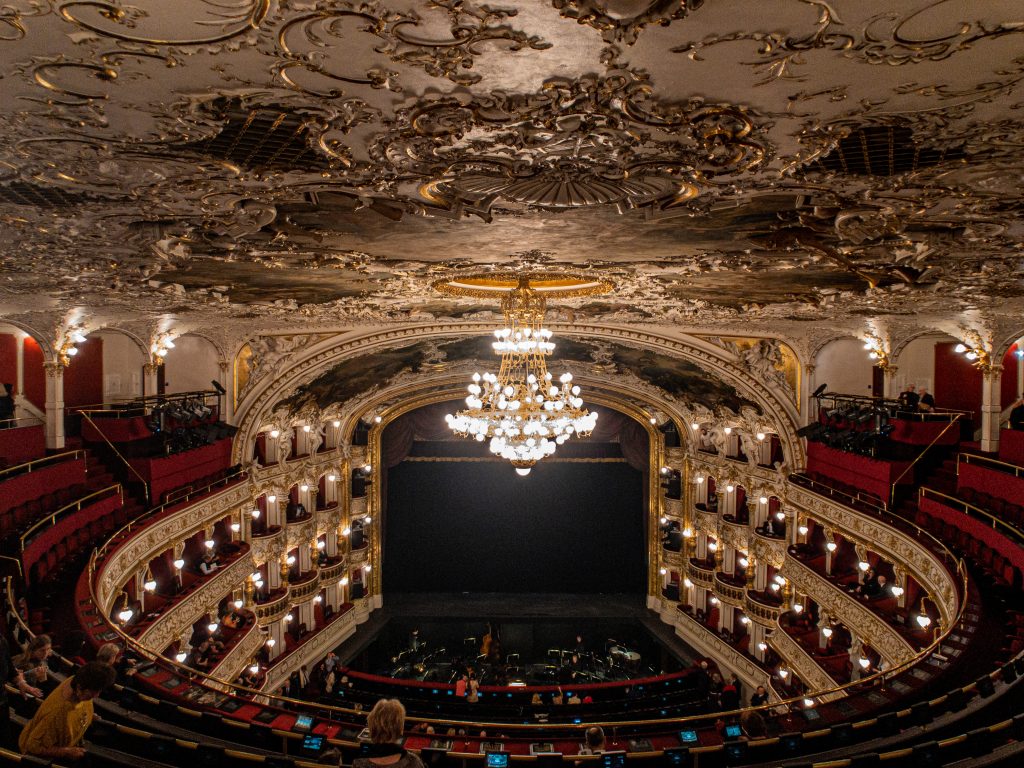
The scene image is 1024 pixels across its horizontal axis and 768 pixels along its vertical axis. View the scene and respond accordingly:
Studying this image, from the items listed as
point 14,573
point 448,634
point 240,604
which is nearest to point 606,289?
point 14,573

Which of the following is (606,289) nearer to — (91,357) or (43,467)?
(43,467)

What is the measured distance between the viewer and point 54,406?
11.6 metres

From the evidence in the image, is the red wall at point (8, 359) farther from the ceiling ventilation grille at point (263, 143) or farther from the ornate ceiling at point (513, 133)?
the ceiling ventilation grille at point (263, 143)

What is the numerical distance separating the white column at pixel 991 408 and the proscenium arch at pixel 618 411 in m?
9.50

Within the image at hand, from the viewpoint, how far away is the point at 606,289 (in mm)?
8812

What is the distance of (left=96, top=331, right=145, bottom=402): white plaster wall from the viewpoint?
1544 centimetres

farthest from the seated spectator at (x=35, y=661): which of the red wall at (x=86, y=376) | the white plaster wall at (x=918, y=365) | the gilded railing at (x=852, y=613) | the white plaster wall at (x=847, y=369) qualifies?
the white plaster wall at (x=918, y=365)

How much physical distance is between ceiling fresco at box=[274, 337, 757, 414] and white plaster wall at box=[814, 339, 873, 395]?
2.17 meters

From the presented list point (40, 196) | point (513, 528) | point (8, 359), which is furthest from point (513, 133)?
point (513, 528)

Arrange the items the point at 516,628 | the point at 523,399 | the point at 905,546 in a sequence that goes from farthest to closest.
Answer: the point at 516,628
the point at 905,546
the point at 523,399

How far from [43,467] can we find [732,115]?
11.8m

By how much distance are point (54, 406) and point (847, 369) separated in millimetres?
16958

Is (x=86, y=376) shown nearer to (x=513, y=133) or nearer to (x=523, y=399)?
(x=523, y=399)

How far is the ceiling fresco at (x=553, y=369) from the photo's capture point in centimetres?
1577
